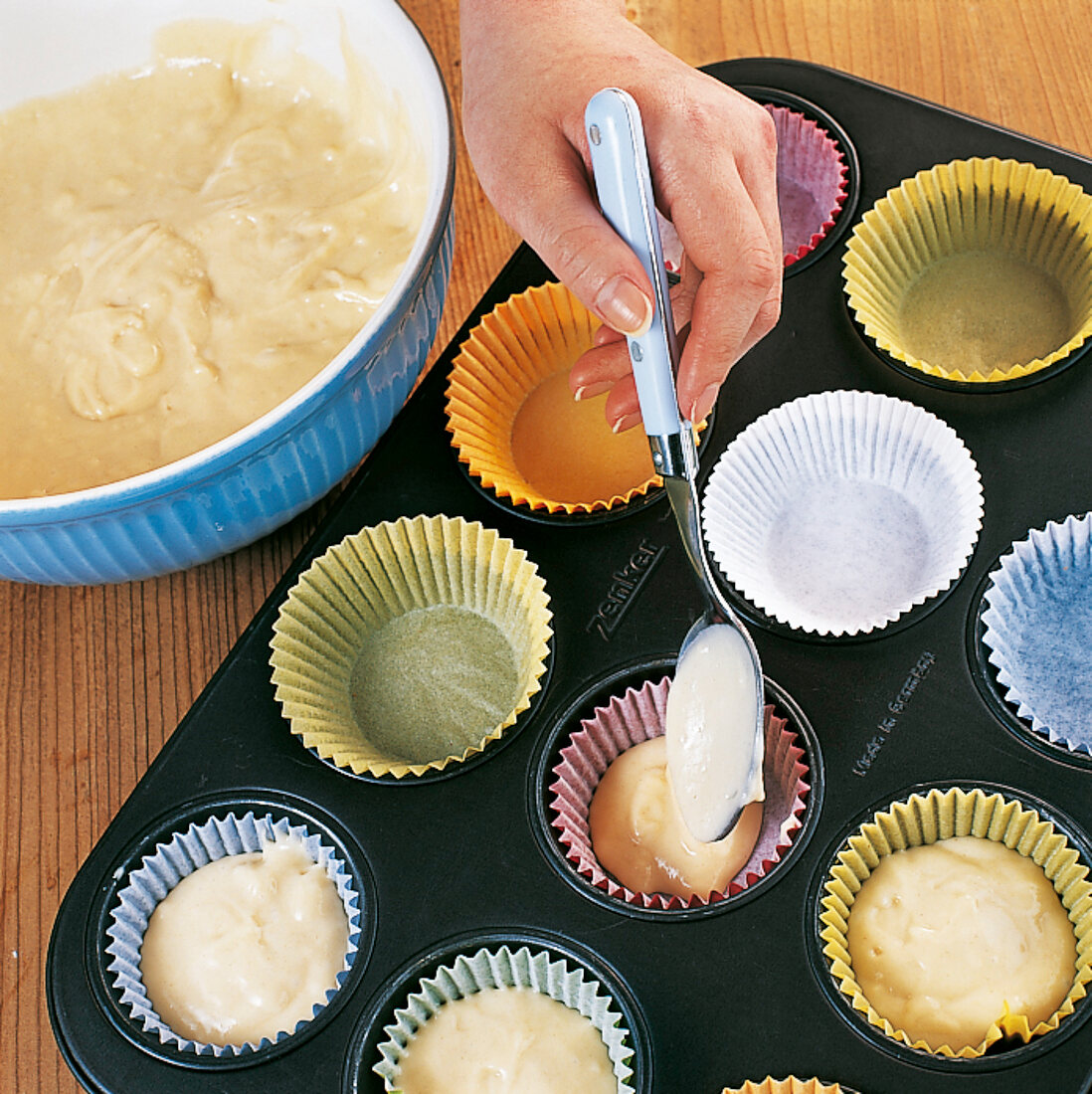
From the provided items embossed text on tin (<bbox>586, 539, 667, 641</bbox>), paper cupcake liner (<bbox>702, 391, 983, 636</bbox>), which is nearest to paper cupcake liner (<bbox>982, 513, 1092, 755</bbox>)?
paper cupcake liner (<bbox>702, 391, 983, 636</bbox>)

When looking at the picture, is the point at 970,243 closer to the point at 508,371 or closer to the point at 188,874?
the point at 508,371

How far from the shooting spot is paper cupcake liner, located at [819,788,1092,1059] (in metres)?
0.85

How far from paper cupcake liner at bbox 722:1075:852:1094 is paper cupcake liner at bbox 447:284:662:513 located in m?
0.51

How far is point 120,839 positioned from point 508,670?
1.17 ft

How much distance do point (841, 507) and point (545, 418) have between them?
1.02 ft

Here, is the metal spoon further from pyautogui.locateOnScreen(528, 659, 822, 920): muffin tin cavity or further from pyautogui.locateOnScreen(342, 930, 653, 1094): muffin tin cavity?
pyautogui.locateOnScreen(342, 930, 653, 1094): muffin tin cavity

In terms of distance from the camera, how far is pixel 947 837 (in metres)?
0.95

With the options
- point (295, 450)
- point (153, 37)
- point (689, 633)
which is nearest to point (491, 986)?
point (689, 633)

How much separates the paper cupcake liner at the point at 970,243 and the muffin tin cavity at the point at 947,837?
0.42m

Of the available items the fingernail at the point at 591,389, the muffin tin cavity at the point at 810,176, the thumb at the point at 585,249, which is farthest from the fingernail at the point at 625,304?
the muffin tin cavity at the point at 810,176

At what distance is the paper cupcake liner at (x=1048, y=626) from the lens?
98 centimetres

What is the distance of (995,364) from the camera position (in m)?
1.15

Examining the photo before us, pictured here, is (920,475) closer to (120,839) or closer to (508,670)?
(508,670)

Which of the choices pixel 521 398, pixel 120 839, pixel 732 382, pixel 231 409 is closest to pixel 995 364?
pixel 732 382
